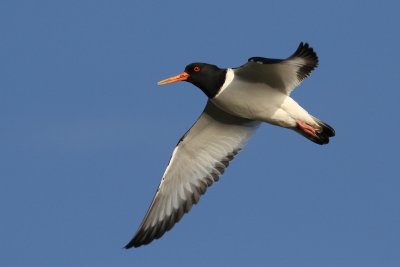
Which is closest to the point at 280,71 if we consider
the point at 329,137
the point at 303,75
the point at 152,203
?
the point at 303,75

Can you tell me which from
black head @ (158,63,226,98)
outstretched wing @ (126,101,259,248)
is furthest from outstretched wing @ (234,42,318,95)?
outstretched wing @ (126,101,259,248)

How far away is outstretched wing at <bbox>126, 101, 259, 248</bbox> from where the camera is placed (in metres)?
16.5

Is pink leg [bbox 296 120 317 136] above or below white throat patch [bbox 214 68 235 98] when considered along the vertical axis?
above

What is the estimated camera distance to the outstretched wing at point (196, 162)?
54.2 ft

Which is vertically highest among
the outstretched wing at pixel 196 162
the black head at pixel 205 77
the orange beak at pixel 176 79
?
the black head at pixel 205 77

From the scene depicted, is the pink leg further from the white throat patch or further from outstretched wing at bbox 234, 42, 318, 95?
the white throat patch

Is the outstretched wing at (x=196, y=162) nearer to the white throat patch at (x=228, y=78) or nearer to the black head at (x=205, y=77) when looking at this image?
the black head at (x=205, y=77)

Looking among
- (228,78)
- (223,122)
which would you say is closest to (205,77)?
(228,78)

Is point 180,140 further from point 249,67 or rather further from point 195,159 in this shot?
point 249,67

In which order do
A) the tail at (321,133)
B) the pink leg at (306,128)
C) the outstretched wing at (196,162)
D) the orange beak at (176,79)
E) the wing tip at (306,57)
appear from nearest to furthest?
the wing tip at (306,57) → the pink leg at (306,128) → the tail at (321,133) → the orange beak at (176,79) → the outstretched wing at (196,162)

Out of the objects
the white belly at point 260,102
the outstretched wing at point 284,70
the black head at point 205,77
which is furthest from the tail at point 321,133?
the black head at point 205,77

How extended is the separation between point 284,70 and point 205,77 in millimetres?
1381

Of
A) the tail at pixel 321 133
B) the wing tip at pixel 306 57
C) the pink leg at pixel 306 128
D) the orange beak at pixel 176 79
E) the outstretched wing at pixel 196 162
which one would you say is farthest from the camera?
the outstretched wing at pixel 196 162

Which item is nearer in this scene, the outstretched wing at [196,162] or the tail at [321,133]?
the tail at [321,133]
